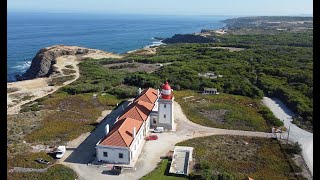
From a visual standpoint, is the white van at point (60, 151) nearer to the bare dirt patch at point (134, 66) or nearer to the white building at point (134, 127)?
the white building at point (134, 127)

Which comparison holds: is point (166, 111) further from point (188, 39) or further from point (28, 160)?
point (188, 39)

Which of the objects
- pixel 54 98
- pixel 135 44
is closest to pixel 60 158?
pixel 54 98

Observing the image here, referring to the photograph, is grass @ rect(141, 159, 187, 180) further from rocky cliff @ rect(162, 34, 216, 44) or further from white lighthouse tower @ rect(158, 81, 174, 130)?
rocky cliff @ rect(162, 34, 216, 44)

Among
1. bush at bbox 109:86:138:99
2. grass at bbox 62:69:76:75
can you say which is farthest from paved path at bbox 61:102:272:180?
grass at bbox 62:69:76:75

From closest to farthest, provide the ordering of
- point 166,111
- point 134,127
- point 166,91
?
point 134,127, point 166,91, point 166,111

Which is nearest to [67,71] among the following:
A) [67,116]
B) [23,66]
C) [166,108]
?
[23,66]

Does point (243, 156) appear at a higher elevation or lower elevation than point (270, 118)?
lower

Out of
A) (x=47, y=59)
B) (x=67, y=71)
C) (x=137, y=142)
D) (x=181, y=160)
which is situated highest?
(x=47, y=59)
